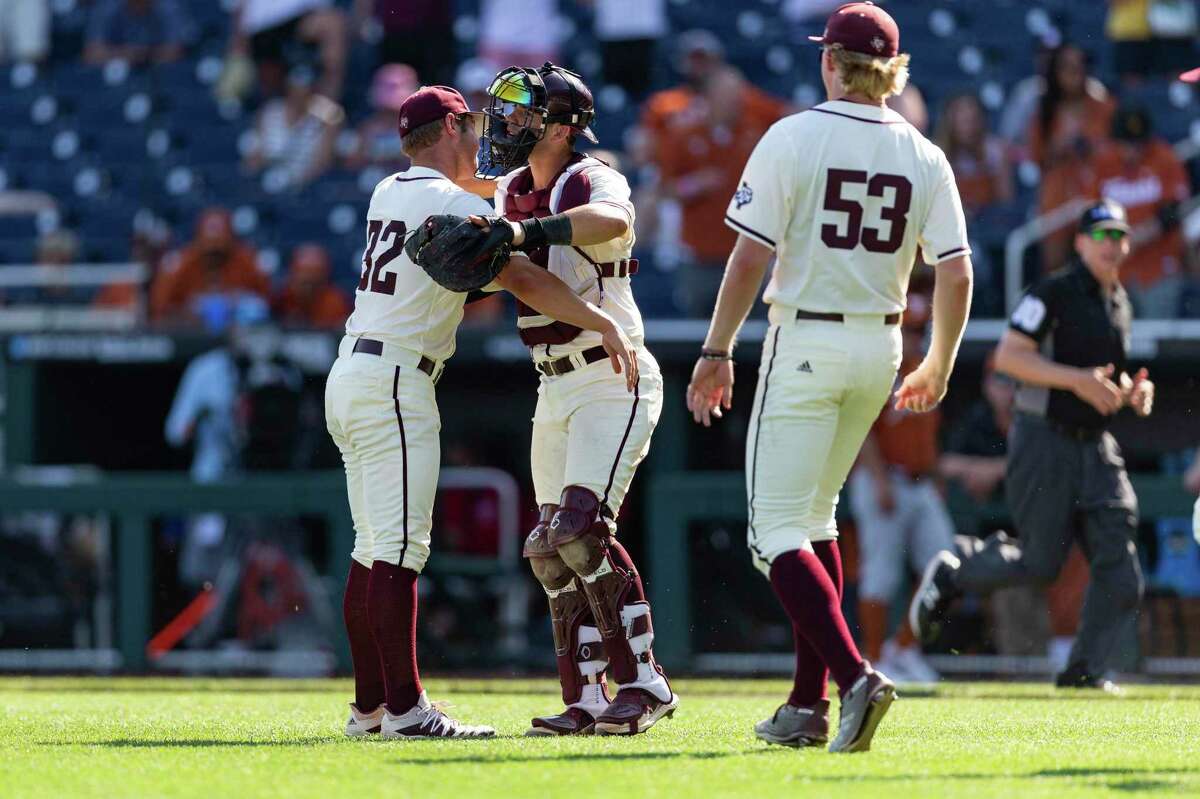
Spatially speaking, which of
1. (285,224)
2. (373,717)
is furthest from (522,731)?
(285,224)

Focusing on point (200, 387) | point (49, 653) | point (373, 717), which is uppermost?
point (200, 387)

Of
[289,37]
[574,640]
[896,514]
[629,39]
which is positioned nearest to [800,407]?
[574,640]

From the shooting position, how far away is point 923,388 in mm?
5172

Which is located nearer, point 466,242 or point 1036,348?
point 466,242

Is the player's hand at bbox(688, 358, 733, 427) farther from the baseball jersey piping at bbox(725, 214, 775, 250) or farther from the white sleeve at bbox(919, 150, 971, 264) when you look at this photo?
the white sleeve at bbox(919, 150, 971, 264)

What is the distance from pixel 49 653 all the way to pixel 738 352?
408 centimetres

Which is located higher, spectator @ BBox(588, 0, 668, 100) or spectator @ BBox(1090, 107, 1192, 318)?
spectator @ BBox(588, 0, 668, 100)

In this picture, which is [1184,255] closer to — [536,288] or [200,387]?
[200,387]

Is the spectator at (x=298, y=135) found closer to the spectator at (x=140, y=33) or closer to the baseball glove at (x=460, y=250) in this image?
the spectator at (x=140, y=33)

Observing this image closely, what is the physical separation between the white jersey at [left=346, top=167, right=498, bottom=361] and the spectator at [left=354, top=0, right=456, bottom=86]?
9.23 meters

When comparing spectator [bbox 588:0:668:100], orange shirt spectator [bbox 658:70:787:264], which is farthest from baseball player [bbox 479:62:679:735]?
spectator [bbox 588:0:668:100]

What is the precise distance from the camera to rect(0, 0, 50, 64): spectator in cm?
1622

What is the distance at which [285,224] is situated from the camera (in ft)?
44.9

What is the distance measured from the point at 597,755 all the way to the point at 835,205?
59.6 inches
